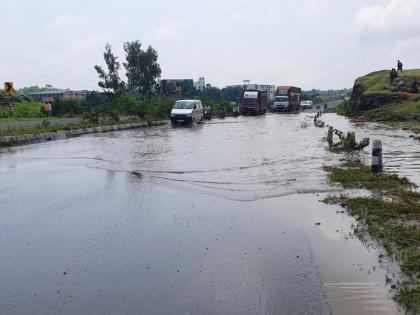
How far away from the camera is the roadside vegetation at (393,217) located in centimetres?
444

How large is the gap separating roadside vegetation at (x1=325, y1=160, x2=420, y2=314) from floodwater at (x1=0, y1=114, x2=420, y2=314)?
0.21 meters

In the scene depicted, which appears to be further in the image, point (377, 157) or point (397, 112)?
point (397, 112)

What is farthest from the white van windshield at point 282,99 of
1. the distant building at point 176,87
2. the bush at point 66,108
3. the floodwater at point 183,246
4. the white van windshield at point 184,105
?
the floodwater at point 183,246

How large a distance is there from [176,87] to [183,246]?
81.5 meters

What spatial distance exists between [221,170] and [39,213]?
5.79m

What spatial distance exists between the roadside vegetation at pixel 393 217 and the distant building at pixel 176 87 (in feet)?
202

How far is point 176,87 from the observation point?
281 ft

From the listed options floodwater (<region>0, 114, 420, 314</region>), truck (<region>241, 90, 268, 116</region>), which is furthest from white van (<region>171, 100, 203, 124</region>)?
floodwater (<region>0, 114, 420, 314</region>)

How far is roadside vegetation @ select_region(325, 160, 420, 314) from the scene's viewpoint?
4441mm

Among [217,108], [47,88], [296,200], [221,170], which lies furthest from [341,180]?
[47,88]

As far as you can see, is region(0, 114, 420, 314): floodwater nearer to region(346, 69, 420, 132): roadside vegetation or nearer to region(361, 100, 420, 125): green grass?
region(361, 100, 420, 125): green grass

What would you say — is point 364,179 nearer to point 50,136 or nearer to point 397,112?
point 50,136

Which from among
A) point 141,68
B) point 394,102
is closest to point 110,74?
point 141,68

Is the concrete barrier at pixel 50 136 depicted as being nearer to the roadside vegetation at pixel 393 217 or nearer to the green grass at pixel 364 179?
the green grass at pixel 364 179
